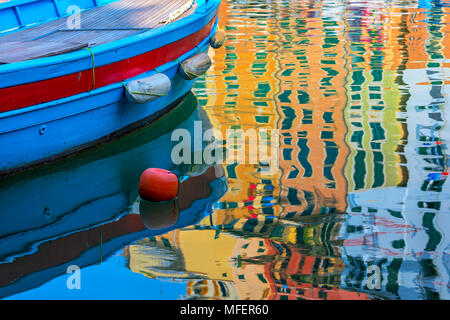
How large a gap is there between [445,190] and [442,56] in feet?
18.1

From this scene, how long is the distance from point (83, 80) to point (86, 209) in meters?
1.39

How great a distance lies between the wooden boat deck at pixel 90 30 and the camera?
639cm

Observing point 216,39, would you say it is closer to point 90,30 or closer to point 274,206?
point 90,30

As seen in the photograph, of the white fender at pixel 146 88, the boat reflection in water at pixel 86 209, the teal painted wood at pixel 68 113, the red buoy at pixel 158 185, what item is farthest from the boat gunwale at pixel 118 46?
the red buoy at pixel 158 185

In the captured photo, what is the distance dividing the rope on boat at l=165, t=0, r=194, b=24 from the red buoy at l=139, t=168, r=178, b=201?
296 centimetres

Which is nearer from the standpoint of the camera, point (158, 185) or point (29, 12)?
point (158, 185)

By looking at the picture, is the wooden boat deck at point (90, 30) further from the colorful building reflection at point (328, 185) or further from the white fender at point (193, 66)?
the colorful building reflection at point (328, 185)

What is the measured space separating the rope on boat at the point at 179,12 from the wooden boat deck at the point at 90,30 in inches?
3.7

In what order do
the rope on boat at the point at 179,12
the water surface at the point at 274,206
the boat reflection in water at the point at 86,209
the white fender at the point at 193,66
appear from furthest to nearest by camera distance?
the rope on boat at the point at 179,12, the white fender at the point at 193,66, the boat reflection in water at the point at 86,209, the water surface at the point at 274,206

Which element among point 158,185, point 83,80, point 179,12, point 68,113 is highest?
point 179,12

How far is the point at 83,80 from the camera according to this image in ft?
20.3

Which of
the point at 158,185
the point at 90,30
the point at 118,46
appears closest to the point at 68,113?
the point at 118,46
